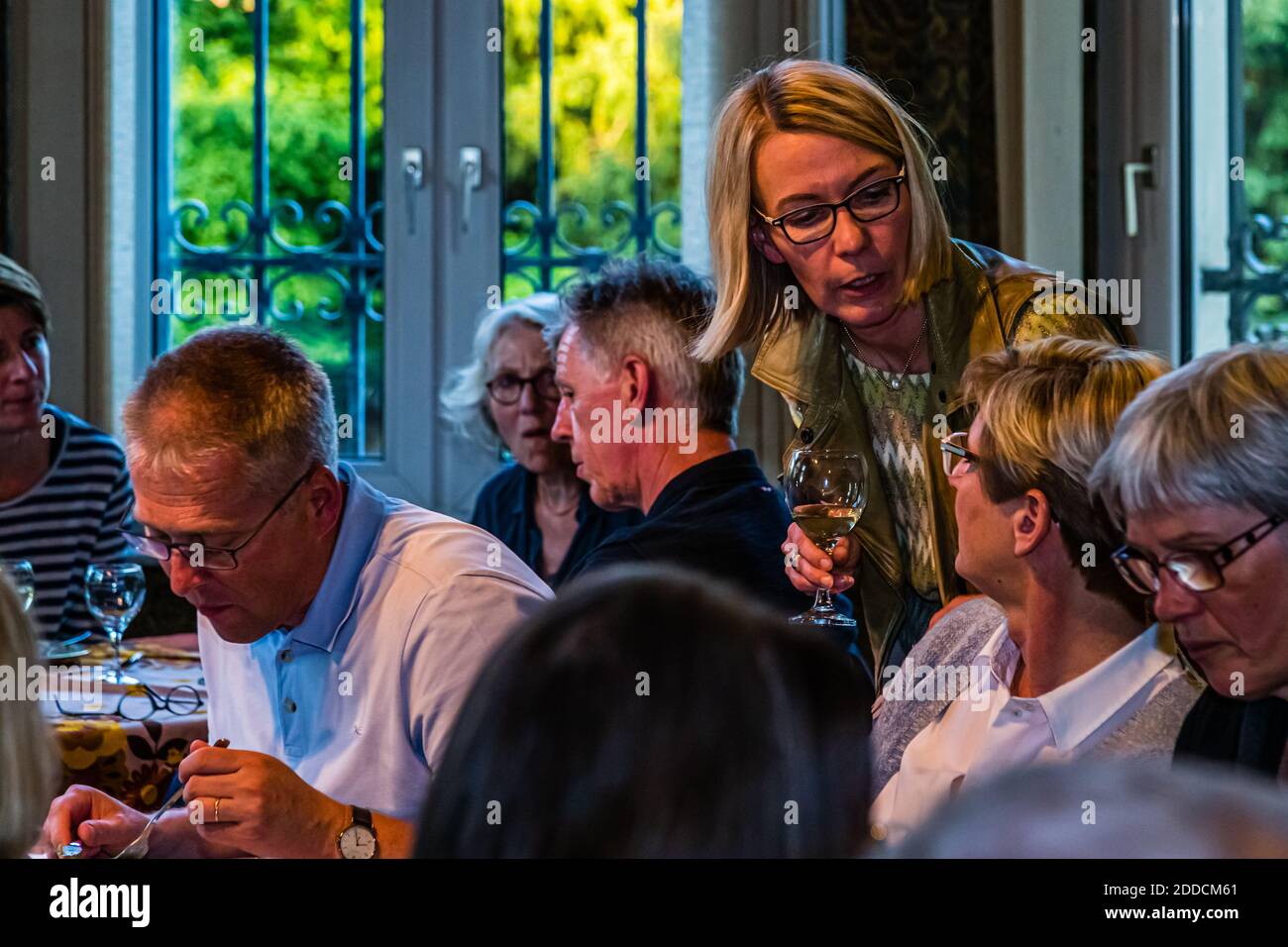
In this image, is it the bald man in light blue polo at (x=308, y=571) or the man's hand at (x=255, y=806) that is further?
the bald man in light blue polo at (x=308, y=571)

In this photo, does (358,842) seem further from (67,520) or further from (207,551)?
(67,520)

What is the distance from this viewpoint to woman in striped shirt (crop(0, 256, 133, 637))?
3.20 meters

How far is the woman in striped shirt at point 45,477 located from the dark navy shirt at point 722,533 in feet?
5.02

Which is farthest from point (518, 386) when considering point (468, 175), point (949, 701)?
point (949, 701)

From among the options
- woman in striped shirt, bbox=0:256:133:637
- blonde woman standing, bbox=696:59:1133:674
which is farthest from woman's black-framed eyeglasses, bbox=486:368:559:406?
blonde woman standing, bbox=696:59:1133:674

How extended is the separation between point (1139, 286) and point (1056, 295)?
A: 1992 mm

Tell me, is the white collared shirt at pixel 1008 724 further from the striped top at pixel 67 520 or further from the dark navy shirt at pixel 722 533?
the striped top at pixel 67 520

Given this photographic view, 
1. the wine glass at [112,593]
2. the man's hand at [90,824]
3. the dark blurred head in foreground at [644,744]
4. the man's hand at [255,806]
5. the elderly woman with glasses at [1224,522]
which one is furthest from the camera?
the wine glass at [112,593]

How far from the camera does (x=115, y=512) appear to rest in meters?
3.42

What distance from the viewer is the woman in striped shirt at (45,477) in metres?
3.20

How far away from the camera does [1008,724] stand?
166 centimetres

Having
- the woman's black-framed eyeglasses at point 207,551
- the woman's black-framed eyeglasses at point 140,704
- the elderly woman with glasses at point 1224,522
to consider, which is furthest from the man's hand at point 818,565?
the woman's black-framed eyeglasses at point 140,704

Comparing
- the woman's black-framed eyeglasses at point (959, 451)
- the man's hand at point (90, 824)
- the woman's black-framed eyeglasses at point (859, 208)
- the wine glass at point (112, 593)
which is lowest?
the man's hand at point (90, 824)

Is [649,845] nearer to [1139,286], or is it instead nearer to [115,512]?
[115,512]
